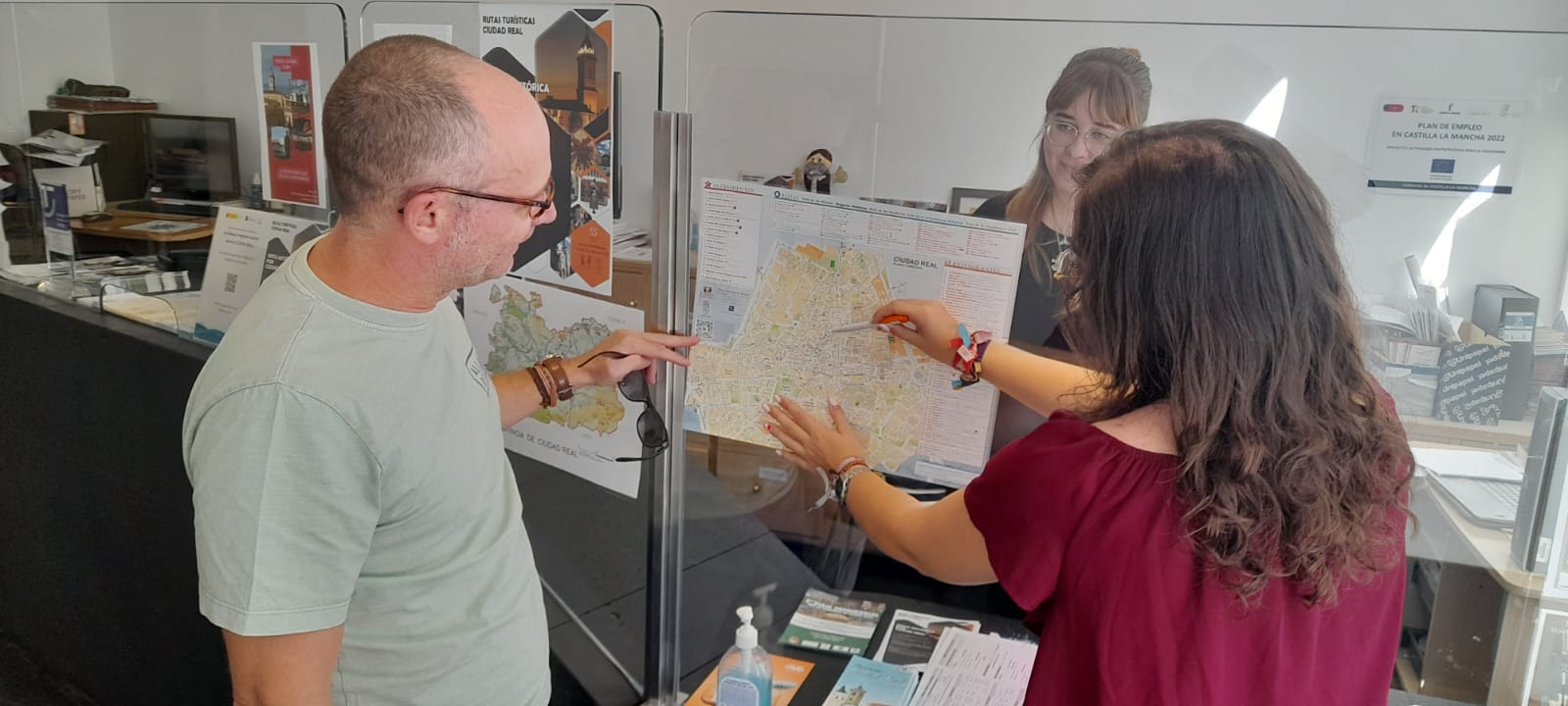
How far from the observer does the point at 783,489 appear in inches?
73.5

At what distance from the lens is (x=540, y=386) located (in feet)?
5.71

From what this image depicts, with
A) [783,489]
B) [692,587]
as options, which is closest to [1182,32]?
[783,489]

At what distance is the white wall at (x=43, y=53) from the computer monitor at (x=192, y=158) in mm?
219

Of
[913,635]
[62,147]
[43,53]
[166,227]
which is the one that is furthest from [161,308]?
[913,635]

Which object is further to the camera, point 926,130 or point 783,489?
point 783,489

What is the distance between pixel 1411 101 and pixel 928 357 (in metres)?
0.73

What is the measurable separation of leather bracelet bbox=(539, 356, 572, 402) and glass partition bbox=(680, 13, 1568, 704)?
28 centimetres

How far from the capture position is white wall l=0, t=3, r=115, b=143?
8.34ft

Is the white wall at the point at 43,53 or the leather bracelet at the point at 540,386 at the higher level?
the white wall at the point at 43,53

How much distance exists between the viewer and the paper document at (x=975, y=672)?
5.80 ft

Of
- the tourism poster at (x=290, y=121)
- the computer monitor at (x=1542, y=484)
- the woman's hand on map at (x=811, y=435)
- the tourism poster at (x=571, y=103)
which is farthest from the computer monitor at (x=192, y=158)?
the computer monitor at (x=1542, y=484)

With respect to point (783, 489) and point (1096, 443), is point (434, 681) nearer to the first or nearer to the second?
point (783, 489)

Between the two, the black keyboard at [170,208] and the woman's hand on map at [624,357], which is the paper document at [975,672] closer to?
the woman's hand on map at [624,357]

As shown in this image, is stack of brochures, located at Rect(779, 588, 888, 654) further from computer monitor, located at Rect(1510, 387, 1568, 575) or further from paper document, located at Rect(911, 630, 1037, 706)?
computer monitor, located at Rect(1510, 387, 1568, 575)
